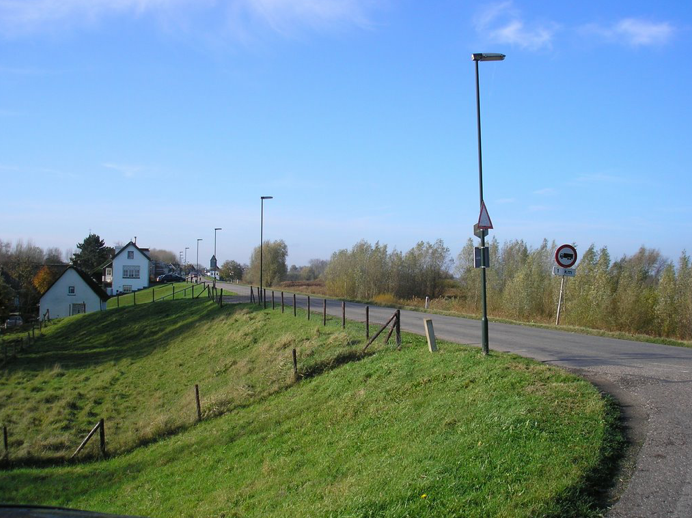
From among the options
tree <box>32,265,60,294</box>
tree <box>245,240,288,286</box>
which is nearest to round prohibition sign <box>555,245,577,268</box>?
tree <box>245,240,288,286</box>

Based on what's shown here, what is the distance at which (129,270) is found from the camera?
3327 inches

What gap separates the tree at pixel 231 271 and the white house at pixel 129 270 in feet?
69.6

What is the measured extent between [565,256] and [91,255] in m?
97.9

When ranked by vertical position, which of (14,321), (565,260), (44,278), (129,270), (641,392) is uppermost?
(129,270)

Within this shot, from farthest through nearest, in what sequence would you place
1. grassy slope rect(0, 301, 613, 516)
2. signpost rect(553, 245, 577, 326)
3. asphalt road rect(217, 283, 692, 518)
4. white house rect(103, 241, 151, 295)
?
white house rect(103, 241, 151, 295) < signpost rect(553, 245, 577, 326) < grassy slope rect(0, 301, 613, 516) < asphalt road rect(217, 283, 692, 518)

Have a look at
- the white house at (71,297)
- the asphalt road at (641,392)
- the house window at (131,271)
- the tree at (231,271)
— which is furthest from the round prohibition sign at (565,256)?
the tree at (231,271)

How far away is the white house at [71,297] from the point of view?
6494 cm

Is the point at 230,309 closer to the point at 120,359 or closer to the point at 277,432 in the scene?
the point at 120,359

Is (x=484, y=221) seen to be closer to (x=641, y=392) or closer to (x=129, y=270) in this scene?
(x=641, y=392)

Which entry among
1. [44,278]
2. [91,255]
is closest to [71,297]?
[44,278]

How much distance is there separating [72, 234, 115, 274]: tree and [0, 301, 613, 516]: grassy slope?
84111mm

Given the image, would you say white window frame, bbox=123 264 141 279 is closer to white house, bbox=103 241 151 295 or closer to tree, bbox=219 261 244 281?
white house, bbox=103 241 151 295

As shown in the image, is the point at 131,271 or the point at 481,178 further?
the point at 131,271

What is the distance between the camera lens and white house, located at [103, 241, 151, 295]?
8388 cm
